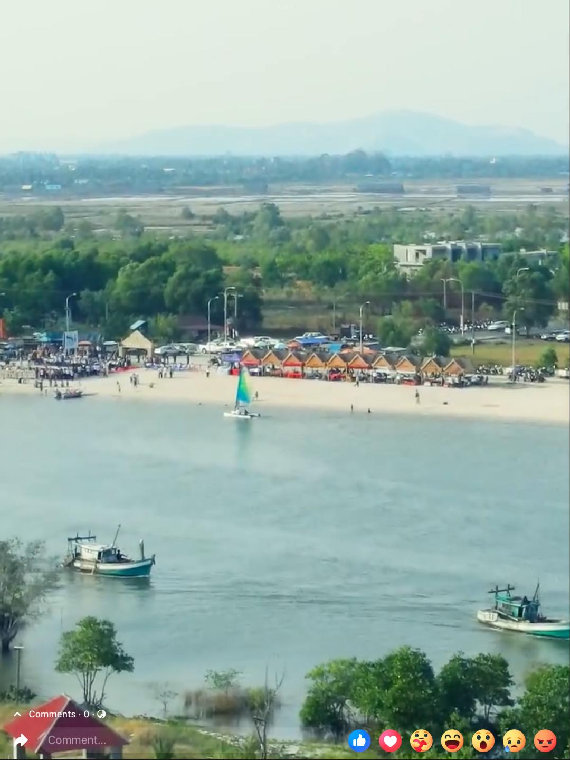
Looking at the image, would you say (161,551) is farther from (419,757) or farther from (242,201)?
(242,201)

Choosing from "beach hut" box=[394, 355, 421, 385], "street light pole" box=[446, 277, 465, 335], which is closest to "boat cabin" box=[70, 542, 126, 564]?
"beach hut" box=[394, 355, 421, 385]

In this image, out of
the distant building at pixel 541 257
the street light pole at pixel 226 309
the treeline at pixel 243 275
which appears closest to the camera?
the treeline at pixel 243 275

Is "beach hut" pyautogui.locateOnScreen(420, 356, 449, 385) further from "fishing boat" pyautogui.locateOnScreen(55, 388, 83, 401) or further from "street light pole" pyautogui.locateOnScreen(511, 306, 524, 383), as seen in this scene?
"fishing boat" pyautogui.locateOnScreen(55, 388, 83, 401)

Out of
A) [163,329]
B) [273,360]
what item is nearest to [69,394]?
[163,329]

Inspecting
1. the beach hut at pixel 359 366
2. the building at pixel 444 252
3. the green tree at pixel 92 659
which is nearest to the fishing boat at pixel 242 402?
the beach hut at pixel 359 366

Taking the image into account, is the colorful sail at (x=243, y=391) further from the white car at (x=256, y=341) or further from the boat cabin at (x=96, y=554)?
the boat cabin at (x=96, y=554)

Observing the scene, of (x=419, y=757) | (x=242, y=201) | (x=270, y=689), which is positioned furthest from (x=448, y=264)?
(x=419, y=757)
